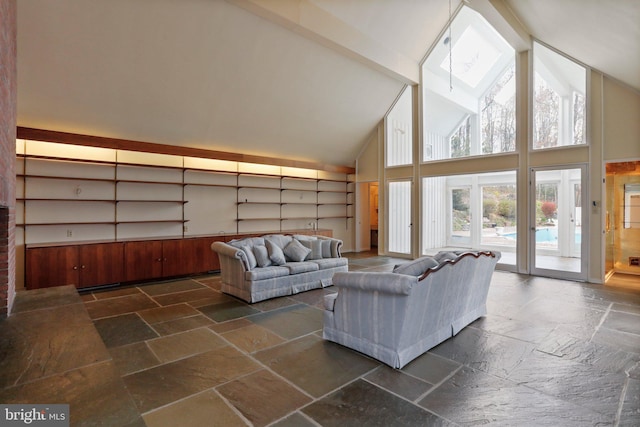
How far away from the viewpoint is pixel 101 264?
17.7ft

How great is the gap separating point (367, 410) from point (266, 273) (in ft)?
9.14

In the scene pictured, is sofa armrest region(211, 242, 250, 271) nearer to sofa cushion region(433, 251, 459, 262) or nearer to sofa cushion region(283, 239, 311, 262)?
sofa cushion region(283, 239, 311, 262)

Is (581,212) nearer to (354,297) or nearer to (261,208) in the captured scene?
(354,297)

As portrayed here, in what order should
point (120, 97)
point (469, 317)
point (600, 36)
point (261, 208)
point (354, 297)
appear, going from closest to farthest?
point (354, 297) → point (469, 317) → point (600, 36) → point (120, 97) → point (261, 208)

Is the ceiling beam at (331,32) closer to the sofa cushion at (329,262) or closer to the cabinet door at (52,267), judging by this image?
the sofa cushion at (329,262)

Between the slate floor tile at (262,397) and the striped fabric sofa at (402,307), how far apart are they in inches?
32.7

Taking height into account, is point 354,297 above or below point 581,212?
below

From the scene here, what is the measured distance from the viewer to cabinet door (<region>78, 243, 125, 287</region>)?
17.2ft

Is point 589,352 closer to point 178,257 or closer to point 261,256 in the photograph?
point 261,256

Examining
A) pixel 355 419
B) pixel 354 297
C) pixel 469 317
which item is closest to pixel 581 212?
pixel 469 317

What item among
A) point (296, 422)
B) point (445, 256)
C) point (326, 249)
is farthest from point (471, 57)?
point (296, 422)

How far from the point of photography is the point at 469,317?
372 centimetres

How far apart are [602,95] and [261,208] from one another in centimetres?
717

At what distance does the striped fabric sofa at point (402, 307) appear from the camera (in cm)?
267
